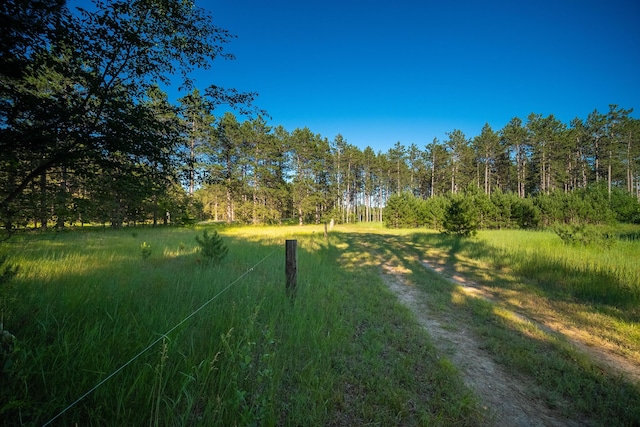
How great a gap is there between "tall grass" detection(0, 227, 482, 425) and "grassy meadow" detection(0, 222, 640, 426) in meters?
0.01

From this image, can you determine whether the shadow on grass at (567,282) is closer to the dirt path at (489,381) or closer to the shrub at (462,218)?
the dirt path at (489,381)

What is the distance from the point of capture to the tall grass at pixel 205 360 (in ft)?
5.49

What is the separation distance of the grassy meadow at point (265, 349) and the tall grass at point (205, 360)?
0.01 meters

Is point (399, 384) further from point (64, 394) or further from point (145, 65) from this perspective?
point (145, 65)

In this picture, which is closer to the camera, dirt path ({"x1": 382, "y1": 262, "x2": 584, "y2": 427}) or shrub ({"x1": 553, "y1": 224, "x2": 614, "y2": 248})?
dirt path ({"x1": 382, "y1": 262, "x2": 584, "y2": 427})

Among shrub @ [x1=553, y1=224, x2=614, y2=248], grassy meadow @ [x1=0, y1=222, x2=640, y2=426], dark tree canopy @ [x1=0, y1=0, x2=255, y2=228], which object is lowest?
grassy meadow @ [x1=0, y1=222, x2=640, y2=426]

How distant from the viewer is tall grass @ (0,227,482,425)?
167 cm

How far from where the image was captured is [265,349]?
2709 mm

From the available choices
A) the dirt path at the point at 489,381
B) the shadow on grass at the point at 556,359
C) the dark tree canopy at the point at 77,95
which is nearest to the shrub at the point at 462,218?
the shadow on grass at the point at 556,359

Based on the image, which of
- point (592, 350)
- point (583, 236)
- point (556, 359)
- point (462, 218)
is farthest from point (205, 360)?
point (462, 218)

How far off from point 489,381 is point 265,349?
8.52 feet

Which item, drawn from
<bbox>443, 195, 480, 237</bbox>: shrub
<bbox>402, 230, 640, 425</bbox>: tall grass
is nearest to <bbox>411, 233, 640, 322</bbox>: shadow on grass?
<bbox>402, 230, 640, 425</bbox>: tall grass

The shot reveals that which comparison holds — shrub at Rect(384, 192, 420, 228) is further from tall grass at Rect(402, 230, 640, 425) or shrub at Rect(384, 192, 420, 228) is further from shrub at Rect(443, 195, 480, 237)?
tall grass at Rect(402, 230, 640, 425)

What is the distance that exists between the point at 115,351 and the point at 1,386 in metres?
1.05
